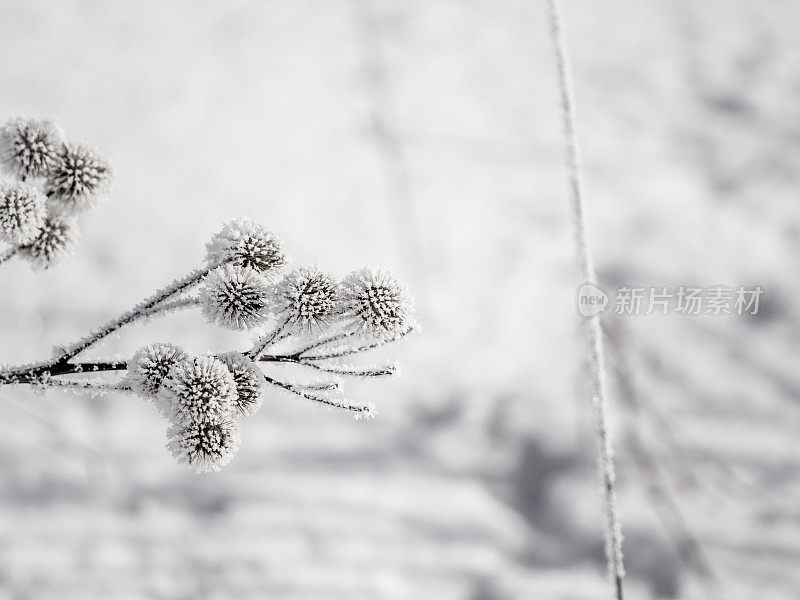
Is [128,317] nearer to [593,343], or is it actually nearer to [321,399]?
[321,399]

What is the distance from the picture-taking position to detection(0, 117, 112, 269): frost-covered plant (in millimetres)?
1032

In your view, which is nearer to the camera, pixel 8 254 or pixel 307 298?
pixel 307 298

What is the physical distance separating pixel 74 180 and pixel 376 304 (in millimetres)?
663

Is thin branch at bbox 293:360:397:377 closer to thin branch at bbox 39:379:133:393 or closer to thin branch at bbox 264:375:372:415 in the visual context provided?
thin branch at bbox 264:375:372:415

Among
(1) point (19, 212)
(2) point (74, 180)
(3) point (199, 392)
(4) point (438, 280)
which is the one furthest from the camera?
(4) point (438, 280)

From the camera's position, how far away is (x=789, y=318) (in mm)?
3006

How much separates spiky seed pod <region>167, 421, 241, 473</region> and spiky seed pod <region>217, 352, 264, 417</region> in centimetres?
6

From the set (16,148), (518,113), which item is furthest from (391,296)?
(518,113)


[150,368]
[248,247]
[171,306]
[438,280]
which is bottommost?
[150,368]

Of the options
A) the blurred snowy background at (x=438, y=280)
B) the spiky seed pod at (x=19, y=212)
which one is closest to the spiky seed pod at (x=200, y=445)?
the spiky seed pod at (x=19, y=212)

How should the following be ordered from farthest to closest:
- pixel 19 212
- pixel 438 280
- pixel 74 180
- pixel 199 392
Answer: pixel 438 280 < pixel 74 180 < pixel 19 212 < pixel 199 392

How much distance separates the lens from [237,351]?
960 mm

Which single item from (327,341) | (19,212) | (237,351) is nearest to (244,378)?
(237,351)

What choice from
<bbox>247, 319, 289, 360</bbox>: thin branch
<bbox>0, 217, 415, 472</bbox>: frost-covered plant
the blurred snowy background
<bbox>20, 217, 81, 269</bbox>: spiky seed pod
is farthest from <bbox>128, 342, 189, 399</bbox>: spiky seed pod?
the blurred snowy background
